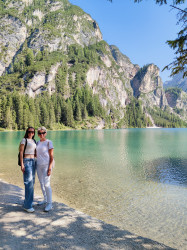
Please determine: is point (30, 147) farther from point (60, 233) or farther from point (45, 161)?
point (60, 233)

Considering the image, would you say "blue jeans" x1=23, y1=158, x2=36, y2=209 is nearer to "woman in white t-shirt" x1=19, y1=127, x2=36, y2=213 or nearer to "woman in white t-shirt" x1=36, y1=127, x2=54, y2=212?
"woman in white t-shirt" x1=19, y1=127, x2=36, y2=213

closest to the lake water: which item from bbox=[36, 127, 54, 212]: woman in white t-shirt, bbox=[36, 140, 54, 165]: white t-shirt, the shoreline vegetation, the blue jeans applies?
the shoreline vegetation

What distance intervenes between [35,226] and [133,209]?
5507mm

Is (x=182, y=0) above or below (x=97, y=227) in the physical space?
above

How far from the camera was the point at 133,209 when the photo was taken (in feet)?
29.5

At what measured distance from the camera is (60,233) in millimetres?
5180

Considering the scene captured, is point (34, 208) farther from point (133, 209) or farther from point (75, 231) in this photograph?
point (133, 209)

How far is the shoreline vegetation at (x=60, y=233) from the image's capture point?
183 inches

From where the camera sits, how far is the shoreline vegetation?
4641mm

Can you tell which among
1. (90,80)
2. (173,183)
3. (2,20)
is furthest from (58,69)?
(173,183)

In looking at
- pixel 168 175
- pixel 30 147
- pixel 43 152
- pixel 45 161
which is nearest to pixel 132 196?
pixel 45 161

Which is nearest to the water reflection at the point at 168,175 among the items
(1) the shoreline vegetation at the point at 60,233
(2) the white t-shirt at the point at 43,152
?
(1) the shoreline vegetation at the point at 60,233

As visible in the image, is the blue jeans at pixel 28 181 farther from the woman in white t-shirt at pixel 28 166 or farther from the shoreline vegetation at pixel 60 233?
the shoreline vegetation at pixel 60 233

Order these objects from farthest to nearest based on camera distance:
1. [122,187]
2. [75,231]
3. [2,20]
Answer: [2,20] < [122,187] < [75,231]
